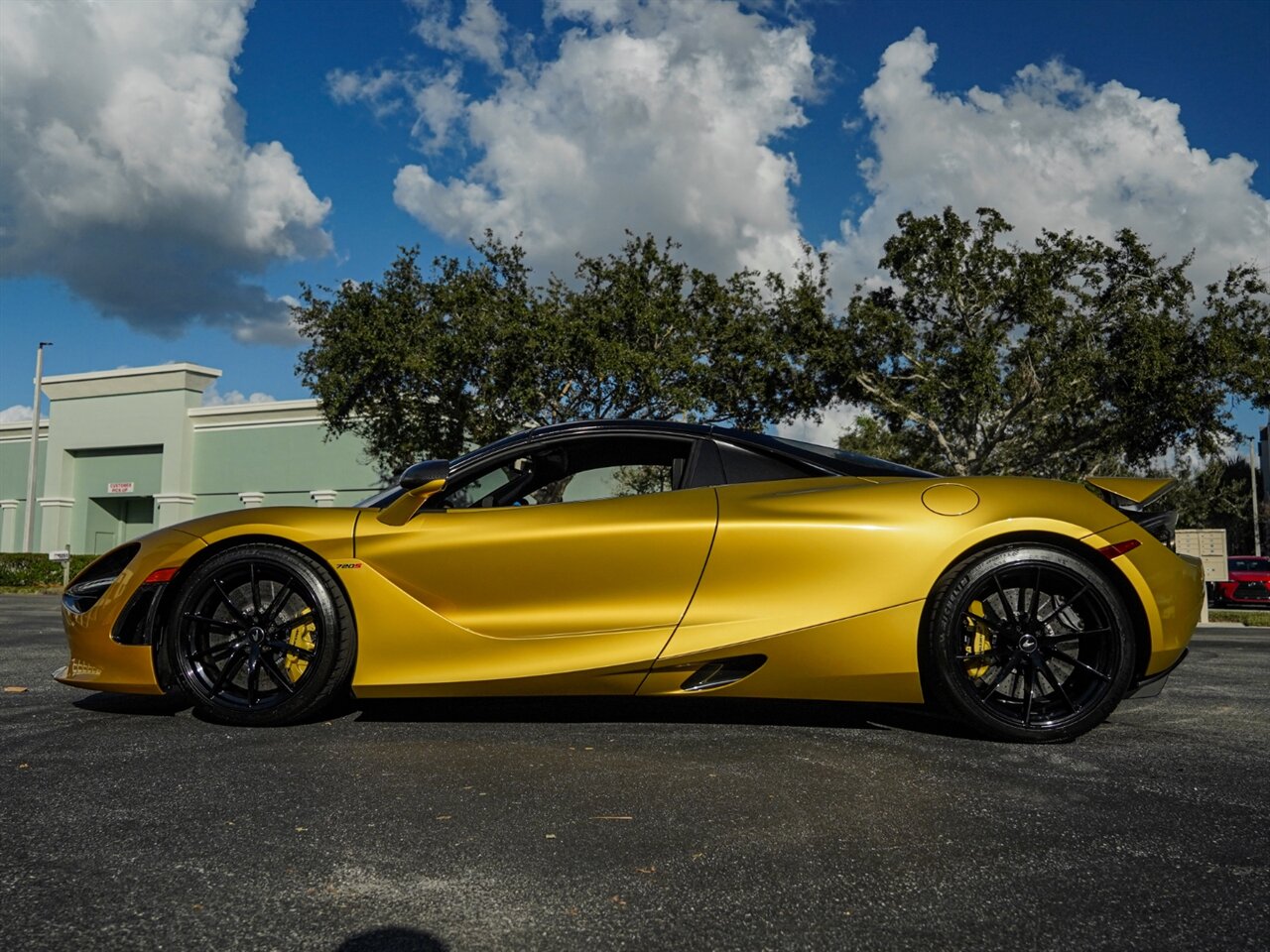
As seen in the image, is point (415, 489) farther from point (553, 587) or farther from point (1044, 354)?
point (1044, 354)

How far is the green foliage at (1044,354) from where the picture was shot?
24.4 metres

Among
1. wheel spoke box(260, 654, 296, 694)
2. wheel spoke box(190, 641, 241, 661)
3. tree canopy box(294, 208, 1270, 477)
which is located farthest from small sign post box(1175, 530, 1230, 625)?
wheel spoke box(190, 641, 241, 661)

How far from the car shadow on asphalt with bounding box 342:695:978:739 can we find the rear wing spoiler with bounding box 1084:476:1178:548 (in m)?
1.02

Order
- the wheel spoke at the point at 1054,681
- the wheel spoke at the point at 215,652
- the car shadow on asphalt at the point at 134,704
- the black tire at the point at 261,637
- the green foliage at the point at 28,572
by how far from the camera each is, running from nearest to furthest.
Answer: the wheel spoke at the point at 1054,681
the black tire at the point at 261,637
the wheel spoke at the point at 215,652
the car shadow on asphalt at the point at 134,704
the green foliage at the point at 28,572

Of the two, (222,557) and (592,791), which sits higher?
(222,557)

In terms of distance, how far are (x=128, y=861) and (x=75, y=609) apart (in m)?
2.32

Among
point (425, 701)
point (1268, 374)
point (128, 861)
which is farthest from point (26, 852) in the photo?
point (1268, 374)

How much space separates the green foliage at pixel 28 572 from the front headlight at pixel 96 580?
20425 mm

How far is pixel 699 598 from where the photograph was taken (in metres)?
3.87

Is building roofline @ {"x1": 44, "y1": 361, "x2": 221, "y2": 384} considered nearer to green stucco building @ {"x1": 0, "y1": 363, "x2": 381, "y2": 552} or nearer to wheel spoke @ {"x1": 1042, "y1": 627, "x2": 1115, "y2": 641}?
green stucco building @ {"x1": 0, "y1": 363, "x2": 381, "y2": 552}

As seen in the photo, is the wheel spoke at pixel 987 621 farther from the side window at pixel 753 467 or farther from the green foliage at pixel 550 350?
the green foliage at pixel 550 350

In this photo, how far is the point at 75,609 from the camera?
434 centimetres

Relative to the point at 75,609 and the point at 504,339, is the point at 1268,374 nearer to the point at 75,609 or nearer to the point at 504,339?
the point at 504,339

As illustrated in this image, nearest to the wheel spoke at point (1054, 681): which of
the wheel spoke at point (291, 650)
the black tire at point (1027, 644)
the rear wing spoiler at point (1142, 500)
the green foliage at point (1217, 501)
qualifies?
the black tire at point (1027, 644)
